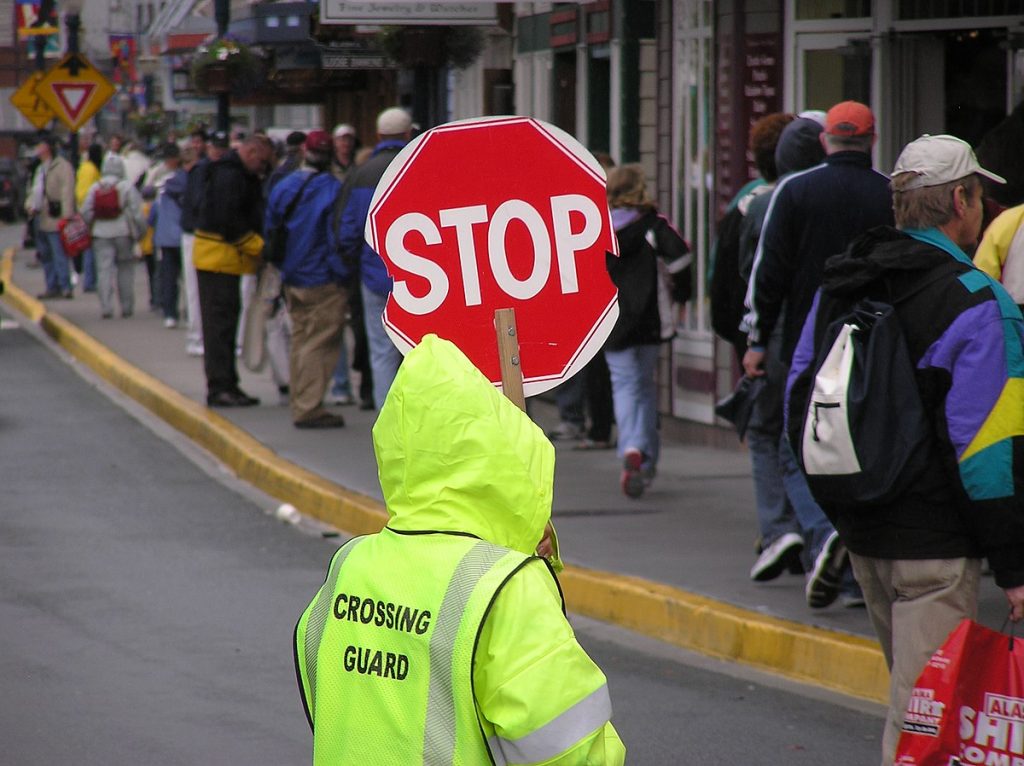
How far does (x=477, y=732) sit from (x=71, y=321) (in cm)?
2065

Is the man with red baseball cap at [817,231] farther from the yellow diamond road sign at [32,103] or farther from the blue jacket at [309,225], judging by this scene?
the yellow diamond road sign at [32,103]

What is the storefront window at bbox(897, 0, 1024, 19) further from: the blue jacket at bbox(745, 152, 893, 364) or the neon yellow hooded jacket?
the neon yellow hooded jacket

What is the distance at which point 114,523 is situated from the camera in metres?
10.7

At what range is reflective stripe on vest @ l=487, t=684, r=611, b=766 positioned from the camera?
9.11 ft

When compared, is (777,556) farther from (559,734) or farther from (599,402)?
(559,734)

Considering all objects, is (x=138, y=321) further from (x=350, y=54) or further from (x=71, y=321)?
(x=350, y=54)

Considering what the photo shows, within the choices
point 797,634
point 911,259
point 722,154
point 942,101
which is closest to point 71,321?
point 722,154

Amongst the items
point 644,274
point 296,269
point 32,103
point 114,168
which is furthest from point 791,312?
point 32,103

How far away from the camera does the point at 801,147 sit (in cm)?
780

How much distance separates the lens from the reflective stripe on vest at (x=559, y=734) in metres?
2.78

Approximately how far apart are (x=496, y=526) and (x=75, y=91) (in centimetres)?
2469

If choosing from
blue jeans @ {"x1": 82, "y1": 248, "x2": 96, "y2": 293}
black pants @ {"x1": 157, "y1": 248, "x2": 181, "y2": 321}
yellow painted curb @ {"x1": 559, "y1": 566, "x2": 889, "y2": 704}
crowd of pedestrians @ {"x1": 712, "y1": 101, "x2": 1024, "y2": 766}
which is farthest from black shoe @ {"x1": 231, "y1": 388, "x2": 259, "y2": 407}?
blue jeans @ {"x1": 82, "y1": 248, "x2": 96, "y2": 293}

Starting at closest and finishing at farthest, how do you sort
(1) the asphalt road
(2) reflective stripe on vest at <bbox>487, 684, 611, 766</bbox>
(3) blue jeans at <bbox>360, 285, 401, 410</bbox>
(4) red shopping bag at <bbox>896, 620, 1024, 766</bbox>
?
1. (2) reflective stripe on vest at <bbox>487, 684, 611, 766</bbox>
2. (4) red shopping bag at <bbox>896, 620, 1024, 766</bbox>
3. (1) the asphalt road
4. (3) blue jeans at <bbox>360, 285, 401, 410</bbox>

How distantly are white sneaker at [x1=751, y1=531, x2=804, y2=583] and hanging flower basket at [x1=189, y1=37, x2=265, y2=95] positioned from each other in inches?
460
